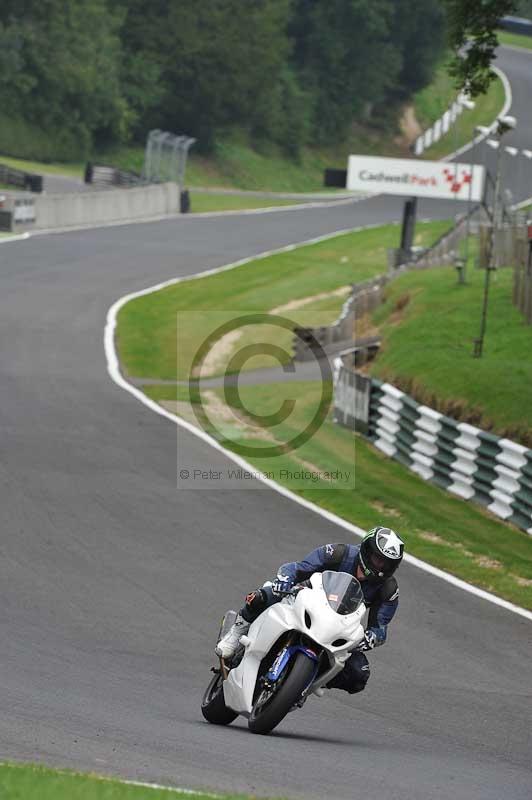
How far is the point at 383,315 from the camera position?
35594 millimetres

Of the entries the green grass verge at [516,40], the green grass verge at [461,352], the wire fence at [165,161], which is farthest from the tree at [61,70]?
the green grass verge at [516,40]

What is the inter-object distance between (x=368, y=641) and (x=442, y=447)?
37.2 feet

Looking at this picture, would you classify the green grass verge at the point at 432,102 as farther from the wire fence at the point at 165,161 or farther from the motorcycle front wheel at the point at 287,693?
the motorcycle front wheel at the point at 287,693

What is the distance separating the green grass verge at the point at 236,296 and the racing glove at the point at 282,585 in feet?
61.9

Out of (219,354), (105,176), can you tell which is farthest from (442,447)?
(105,176)

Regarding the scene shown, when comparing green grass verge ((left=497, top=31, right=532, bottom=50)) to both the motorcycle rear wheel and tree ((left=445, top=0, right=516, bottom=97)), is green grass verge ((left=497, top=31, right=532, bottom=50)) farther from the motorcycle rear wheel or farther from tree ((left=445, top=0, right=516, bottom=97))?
the motorcycle rear wheel

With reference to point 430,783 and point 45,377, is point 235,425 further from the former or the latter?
point 430,783

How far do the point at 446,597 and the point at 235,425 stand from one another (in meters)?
10.0

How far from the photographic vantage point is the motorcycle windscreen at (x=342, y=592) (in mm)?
9531

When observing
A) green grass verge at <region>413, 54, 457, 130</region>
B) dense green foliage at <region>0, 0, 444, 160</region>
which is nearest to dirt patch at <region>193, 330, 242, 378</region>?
dense green foliage at <region>0, 0, 444, 160</region>

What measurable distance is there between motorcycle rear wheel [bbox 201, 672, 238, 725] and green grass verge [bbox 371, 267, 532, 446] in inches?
451

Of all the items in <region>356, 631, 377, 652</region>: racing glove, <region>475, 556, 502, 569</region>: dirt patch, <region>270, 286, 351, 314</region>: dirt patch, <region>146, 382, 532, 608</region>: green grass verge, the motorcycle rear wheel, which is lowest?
<region>270, 286, 351, 314</region>: dirt patch

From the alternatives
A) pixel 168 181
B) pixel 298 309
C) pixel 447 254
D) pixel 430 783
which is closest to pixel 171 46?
pixel 168 181

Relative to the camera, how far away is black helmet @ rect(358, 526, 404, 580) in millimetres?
Result: 9656
